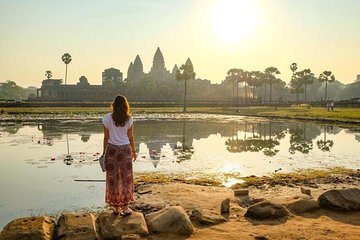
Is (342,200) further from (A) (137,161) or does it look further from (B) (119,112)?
(A) (137,161)

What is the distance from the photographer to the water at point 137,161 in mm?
10375

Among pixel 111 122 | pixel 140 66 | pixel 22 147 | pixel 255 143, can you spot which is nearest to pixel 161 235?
pixel 111 122

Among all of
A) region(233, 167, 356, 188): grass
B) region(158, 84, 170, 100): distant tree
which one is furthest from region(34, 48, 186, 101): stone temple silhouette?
region(233, 167, 356, 188): grass

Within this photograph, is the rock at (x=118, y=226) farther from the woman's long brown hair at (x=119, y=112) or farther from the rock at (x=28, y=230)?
the woman's long brown hair at (x=119, y=112)

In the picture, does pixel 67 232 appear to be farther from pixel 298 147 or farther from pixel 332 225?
pixel 298 147

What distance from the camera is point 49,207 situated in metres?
9.48

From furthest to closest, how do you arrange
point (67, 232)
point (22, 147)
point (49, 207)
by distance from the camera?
point (22, 147), point (49, 207), point (67, 232)

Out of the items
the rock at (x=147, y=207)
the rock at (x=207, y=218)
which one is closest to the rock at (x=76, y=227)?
the rock at (x=207, y=218)

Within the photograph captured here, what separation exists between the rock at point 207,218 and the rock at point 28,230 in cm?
280

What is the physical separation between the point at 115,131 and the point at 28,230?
2.40m

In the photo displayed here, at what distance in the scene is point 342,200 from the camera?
8414mm

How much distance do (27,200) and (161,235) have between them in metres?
5.01

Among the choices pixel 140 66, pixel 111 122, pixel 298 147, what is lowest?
pixel 298 147

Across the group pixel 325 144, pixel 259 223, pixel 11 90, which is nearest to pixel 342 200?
pixel 259 223
